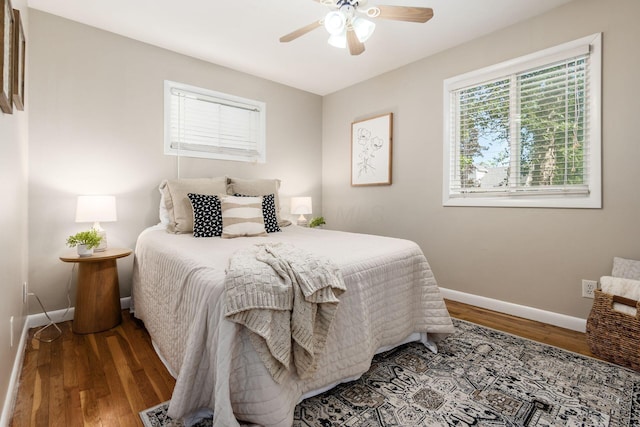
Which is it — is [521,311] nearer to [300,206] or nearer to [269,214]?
[269,214]

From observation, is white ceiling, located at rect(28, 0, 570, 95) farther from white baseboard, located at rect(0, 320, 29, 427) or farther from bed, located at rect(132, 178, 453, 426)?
white baseboard, located at rect(0, 320, 29, 427)

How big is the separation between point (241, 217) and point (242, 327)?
4.63 ft

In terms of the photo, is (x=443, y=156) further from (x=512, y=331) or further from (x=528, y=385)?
(x=528, y=385)

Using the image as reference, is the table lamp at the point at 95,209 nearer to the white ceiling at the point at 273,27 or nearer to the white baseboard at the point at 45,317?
the white baseboard at the point at 45,317

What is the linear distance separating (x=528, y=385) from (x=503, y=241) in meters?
1.35

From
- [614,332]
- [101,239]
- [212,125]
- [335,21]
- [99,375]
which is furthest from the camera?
[212,125]

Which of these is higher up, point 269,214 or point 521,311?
point 269,214

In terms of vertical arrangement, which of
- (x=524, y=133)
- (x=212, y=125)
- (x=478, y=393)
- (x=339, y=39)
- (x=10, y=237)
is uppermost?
(x=339, y=39)

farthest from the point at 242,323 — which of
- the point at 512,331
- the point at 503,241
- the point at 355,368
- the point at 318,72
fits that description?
the point at 318,72

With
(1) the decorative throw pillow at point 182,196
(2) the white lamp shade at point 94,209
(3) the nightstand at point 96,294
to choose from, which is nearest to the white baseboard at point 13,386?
(3) the nightstand at point 96,294

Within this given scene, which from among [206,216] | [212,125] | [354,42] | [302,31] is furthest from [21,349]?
[354,42]

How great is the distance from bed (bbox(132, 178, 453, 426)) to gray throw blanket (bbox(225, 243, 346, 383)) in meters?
0.05

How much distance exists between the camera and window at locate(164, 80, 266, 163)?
Answer: 3.10 m

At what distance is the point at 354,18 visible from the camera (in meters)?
2.12
